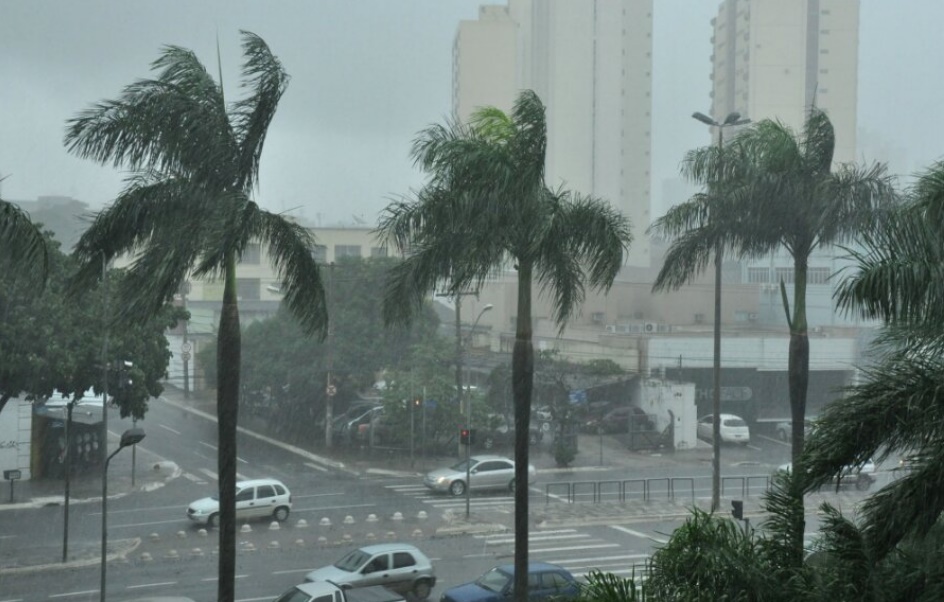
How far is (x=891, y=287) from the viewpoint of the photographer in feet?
10.8

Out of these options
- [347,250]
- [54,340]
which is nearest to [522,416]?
[54,340]

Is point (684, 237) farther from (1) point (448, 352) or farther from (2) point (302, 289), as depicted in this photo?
(1) point (448, 352)

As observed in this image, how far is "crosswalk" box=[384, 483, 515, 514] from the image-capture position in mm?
10438

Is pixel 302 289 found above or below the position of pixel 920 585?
above

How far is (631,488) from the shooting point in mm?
11336

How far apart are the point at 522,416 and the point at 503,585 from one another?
6.32ft

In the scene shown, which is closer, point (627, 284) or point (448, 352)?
point (448, 352)

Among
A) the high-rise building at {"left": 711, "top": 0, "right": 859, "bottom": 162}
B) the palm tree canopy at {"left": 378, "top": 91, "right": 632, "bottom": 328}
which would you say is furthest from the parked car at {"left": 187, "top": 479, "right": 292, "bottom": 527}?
the high-rise building at {"left": 711, "top": 0, "right": 859, "bottom": 162}

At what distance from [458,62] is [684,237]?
13.9 meters

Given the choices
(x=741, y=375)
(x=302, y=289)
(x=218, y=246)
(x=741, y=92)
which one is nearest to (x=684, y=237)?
(x=302, y=289)

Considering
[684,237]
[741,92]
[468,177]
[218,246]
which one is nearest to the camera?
[218,246]

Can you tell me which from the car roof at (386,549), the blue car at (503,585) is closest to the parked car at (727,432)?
the car roof at (386,549)

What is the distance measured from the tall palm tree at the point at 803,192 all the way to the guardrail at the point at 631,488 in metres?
4.06

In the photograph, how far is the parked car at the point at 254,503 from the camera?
9.65 metres
